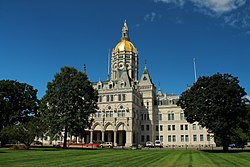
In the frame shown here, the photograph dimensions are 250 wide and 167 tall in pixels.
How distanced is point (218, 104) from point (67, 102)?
27189 mm

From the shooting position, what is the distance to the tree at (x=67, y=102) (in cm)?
4744

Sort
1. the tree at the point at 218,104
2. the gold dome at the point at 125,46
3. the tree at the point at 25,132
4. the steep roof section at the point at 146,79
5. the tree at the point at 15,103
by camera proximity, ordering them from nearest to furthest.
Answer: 1. the tree at the point at 218,104
2. the tree at the point at 25,132
3. the tree at the point at 15,103
4. the steep roof section at the point at 146,79
5. the gold dome at the point at 125,46

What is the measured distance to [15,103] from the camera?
2366 inches

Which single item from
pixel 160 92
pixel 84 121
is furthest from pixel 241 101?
pixel 160 92

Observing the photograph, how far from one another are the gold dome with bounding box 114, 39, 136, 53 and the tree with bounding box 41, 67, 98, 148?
177ft

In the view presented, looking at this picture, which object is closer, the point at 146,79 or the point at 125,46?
the point at 146,79

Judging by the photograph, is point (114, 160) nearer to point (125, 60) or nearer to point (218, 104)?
point (218, 104)

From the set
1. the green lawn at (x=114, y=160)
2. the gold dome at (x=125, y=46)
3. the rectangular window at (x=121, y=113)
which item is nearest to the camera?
the green lawn at (x=114, y=160)

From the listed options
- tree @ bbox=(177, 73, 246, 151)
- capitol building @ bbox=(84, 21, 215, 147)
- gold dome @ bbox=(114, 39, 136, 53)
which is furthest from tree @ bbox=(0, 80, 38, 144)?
gold dome @ bbox=(114, 39, 136, 53)

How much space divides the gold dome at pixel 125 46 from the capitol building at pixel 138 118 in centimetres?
584

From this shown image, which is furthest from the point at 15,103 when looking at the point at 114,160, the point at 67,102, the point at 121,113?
the point at 114,160

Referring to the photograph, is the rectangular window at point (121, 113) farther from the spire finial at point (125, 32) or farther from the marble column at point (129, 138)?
the spire finial at point (125, 32)

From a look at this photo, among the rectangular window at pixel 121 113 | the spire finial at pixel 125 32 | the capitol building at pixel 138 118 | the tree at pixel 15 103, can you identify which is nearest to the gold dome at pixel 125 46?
the spire finial at pixel 125 32

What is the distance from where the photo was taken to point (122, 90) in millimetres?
77125
